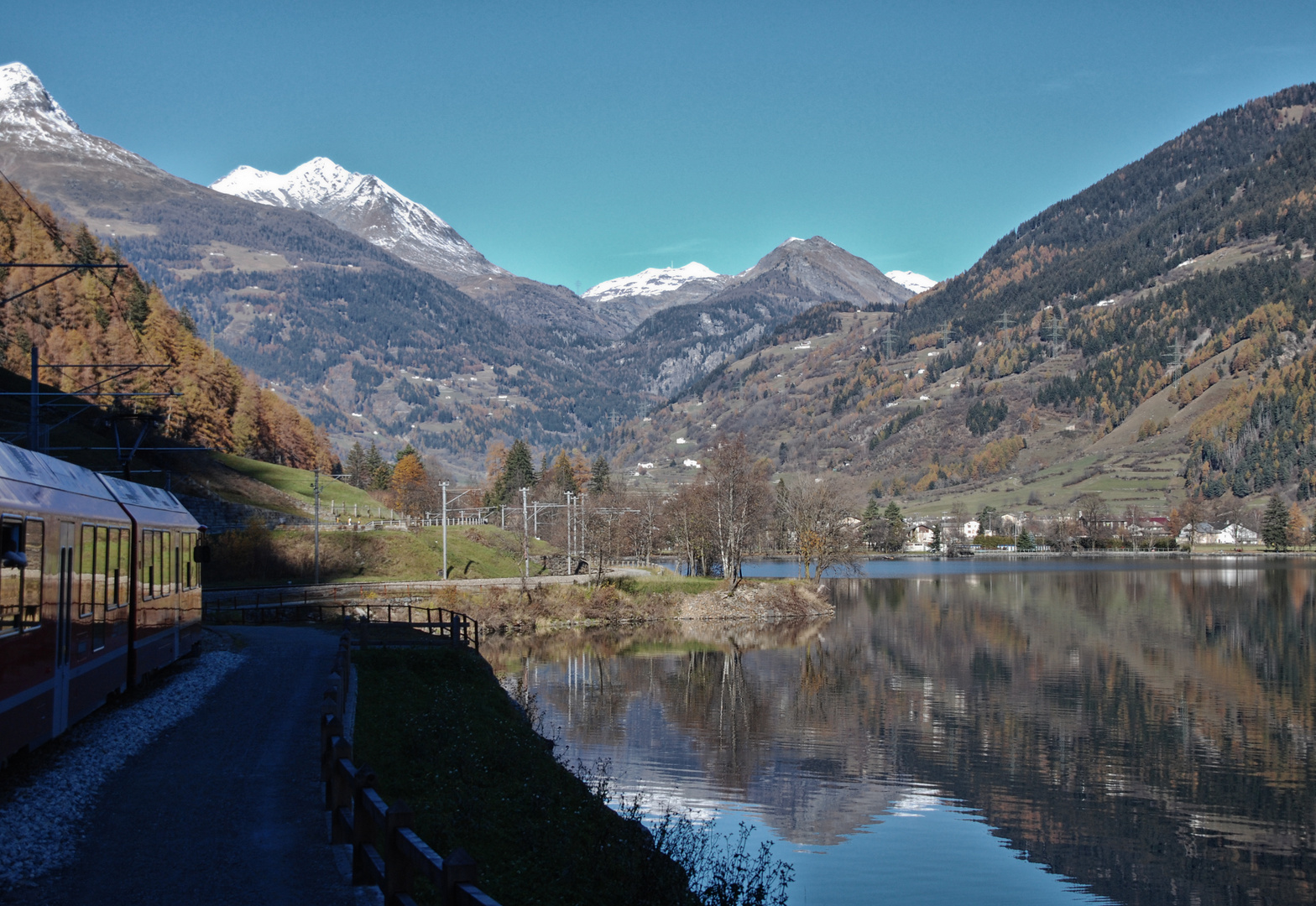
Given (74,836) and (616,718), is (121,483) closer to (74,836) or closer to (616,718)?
(74,836)

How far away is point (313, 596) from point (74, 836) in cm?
5223

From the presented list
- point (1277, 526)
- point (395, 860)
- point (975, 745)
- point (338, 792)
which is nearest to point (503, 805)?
point (338, 792)

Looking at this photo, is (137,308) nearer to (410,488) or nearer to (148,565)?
(410,488)

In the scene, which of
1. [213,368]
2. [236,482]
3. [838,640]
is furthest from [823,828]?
[213,368]

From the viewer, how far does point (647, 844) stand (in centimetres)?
1878

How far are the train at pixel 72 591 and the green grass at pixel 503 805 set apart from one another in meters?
4.73

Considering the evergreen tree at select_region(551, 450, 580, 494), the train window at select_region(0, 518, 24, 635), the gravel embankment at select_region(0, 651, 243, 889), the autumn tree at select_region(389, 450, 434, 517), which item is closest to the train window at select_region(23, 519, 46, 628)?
the train window at select_region(0, 518, 24, 635)

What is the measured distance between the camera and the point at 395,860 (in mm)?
8594

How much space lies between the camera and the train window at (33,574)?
46.6ft

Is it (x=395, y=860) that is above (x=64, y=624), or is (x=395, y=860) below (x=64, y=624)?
below

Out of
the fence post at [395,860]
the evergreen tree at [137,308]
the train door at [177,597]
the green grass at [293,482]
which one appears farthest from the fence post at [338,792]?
the evergreen tree at [137,308]

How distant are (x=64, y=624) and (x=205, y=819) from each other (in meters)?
5.12

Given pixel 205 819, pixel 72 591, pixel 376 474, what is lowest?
pixel 205 819

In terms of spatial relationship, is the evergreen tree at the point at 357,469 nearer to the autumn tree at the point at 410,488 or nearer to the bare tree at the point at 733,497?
the autumn tree at the point at 410,488
